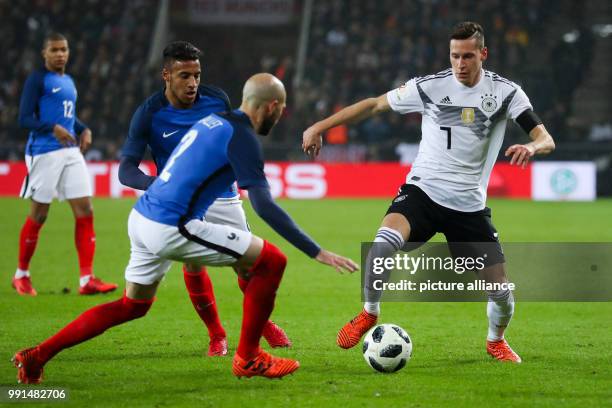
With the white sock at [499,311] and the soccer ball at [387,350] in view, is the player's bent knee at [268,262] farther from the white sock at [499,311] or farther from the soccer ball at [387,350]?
the white sock at [499,311]

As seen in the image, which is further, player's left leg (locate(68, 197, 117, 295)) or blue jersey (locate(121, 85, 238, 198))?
player's left leg (locate(68, 197, 117, 295))

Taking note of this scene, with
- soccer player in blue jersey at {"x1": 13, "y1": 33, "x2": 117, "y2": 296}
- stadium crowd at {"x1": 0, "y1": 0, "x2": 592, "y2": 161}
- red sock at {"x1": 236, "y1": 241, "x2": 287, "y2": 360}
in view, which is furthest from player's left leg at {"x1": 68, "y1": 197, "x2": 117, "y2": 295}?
stadium crowd at {"x1": 0, "y1": 0, "x2": 592, "y2": 161}

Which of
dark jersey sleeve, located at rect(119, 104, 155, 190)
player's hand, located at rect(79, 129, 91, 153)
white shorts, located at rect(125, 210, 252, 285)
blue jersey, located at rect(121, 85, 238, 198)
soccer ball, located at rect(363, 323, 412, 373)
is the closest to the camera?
white shorts, located at rect(125, 210, 252, 285)

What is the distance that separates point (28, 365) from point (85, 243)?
3980mm

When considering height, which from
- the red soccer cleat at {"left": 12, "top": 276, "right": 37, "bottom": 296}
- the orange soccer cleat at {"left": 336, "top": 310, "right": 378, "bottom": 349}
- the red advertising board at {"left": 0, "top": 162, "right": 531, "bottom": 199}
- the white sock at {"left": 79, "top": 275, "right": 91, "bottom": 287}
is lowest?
the red advertising board at {"left": 0, "top": 162, "right": 531, "bottom": 199}

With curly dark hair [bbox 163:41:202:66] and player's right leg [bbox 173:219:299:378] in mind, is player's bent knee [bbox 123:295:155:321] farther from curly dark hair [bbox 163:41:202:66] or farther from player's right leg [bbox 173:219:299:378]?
curly dark hair [bbox 163:41:202:66]

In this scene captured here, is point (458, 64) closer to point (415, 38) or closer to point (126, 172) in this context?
point (126, 172)

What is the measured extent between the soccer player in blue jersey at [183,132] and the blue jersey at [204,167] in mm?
669

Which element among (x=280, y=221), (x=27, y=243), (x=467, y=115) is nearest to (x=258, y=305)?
(x=280, y=221)

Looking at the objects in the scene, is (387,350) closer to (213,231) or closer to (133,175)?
(213,231)

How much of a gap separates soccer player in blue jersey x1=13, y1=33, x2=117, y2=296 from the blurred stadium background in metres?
12.2

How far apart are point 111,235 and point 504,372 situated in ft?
30.3

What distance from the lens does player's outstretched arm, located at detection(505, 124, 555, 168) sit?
5746 mm

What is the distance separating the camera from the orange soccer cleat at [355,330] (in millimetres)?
6359
